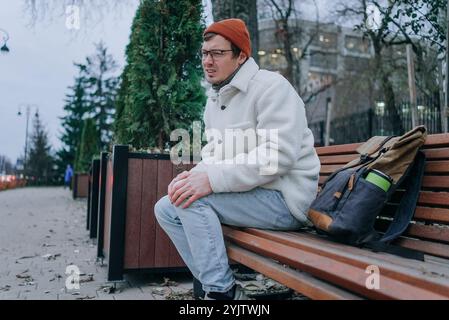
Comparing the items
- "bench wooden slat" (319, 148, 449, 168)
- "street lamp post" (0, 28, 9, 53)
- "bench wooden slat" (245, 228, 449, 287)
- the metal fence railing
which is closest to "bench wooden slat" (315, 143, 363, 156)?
"bench wooden slat" (319, 148, 449, 168)

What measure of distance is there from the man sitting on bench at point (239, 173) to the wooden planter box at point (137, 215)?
107 cm

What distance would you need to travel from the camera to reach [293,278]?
195cm

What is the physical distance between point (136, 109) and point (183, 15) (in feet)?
3.61

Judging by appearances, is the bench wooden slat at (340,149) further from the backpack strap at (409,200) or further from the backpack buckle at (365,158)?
the backpack strap at (409,200)

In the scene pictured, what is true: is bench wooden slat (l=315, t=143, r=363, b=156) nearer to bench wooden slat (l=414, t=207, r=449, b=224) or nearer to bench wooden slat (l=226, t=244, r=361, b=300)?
bench wooden slat (l=414, t=207, r=449, b=224)

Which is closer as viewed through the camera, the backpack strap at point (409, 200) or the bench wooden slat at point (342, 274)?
the bench wooden slat at point (342, 274)

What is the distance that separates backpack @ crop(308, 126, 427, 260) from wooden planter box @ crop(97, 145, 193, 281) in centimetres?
178

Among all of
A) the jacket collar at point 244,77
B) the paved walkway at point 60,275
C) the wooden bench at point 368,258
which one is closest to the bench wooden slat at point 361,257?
the wooden bench at point 368,258

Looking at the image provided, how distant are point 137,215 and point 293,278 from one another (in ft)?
6.89

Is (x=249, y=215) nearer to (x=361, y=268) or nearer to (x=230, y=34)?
(x=361, y=268)

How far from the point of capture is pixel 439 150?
2398mm

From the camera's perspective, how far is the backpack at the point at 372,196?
2.13 metres

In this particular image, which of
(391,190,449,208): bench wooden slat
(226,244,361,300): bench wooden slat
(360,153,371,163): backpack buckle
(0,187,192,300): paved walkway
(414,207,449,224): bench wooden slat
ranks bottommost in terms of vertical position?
(0,187,192,300): paved walkway

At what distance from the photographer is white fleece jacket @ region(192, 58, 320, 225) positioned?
236cm
